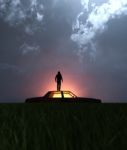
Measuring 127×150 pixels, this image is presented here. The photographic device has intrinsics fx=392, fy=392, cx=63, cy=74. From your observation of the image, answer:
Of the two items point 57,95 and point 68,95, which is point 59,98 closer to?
point 57,95

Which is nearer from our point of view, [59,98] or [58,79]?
[59,98]

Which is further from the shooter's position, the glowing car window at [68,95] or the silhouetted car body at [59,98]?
the glowing car window at [68,95]

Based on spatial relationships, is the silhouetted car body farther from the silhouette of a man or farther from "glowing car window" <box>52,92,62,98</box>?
the silhouette of a man

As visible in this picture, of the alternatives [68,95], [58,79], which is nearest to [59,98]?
[68,95]

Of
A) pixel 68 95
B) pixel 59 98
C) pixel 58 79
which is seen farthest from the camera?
pixel 58 79

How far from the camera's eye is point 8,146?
166 cm

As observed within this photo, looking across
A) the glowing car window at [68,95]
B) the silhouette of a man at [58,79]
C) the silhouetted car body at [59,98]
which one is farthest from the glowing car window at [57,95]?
the silhouette of a man at [58,79]

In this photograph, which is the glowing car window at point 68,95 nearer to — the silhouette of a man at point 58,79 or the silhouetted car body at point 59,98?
the silhouetted car body at point 59,98

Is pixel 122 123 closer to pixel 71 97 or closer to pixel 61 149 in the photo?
pixel 61 149

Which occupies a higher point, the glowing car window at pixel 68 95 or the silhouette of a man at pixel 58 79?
the silhouette of a man at pixel 58 79

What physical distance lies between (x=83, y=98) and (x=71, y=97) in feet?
2.80

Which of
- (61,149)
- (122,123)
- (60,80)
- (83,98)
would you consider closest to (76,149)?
(61,149)

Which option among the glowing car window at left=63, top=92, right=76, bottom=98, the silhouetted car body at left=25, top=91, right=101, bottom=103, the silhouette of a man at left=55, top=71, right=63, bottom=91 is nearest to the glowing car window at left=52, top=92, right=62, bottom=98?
the silhouetted car body at left=25, top=91, right=101, bottom=103

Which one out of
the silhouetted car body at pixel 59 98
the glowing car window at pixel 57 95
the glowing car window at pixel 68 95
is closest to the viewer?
the silhouetted car body at pixel 59 98
